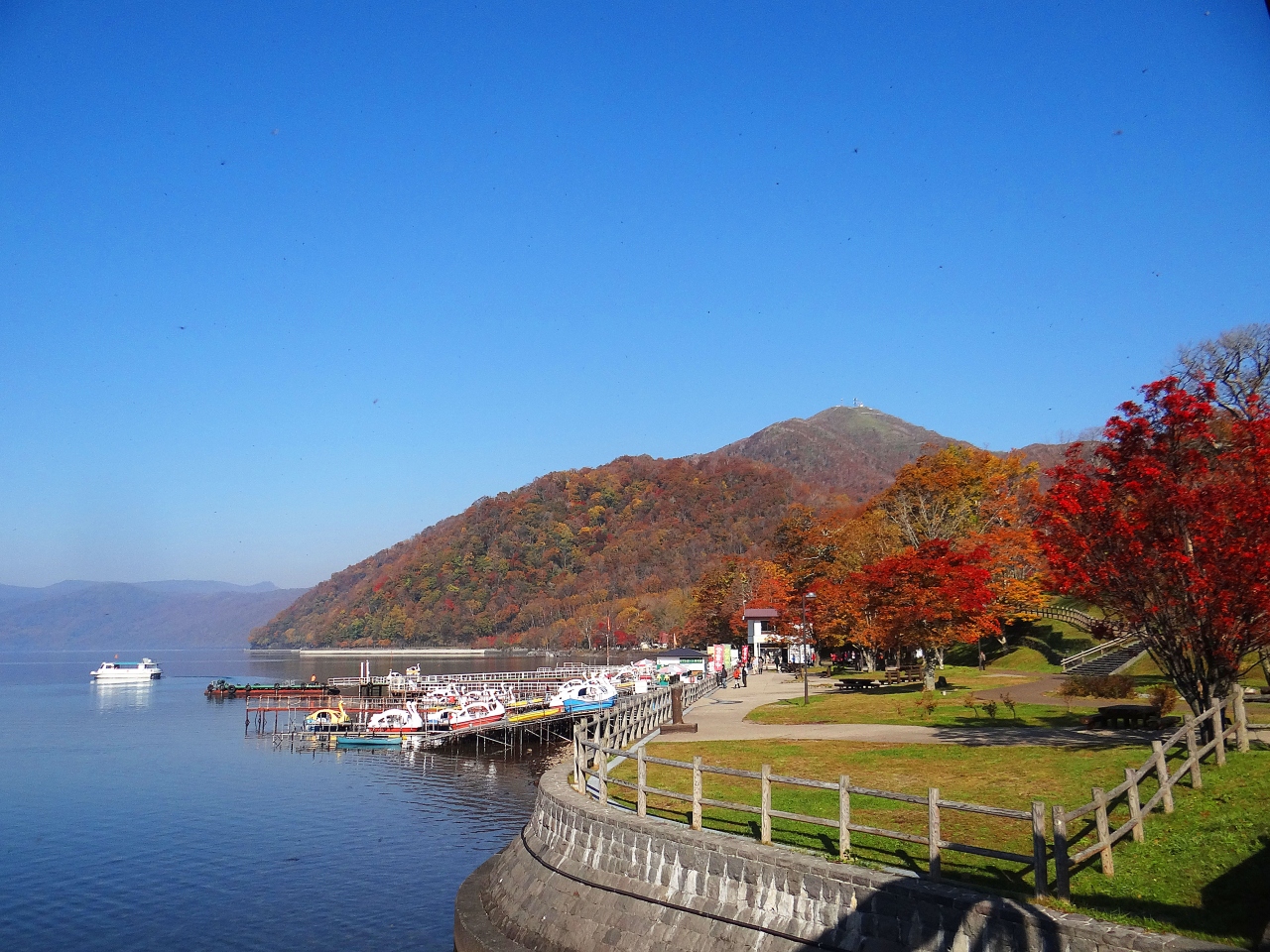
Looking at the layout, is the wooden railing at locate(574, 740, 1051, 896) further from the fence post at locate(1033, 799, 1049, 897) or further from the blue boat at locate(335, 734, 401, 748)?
the blue boat at locate(335, 734, 401, 748)

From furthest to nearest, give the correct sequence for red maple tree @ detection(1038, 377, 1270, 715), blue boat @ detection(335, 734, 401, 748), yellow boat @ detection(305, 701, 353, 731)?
yellow boat @ detection(305, 701, 353, 731) < blue boat @ detection(335, 734, 401, 748) < red maple tree @ detection(1038, 377, 1270, 715)

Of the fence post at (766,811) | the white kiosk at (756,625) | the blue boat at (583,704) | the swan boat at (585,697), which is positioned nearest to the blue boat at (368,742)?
the swan boat at (585,697)

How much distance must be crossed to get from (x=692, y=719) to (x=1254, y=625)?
2058cm

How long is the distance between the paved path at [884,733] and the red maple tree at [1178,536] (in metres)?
2.32

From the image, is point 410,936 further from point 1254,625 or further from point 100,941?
point 1254,625

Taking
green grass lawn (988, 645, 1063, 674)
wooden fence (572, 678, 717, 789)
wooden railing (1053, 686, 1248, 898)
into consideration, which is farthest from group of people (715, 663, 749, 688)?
wooden railing (1053, 686, 1248, 898)

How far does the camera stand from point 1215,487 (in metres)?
19.0

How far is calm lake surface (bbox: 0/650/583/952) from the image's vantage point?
75.2 feet

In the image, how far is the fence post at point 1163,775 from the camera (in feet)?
43.4

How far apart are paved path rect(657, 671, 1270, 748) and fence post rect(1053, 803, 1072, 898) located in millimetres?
10818

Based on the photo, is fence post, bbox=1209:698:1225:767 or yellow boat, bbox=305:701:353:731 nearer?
fence post, bbox=1209:698:1225:767

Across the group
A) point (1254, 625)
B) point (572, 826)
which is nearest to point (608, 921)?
point (572, 826)

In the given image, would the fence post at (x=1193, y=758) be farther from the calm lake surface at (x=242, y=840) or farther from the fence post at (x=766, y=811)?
the calm lake surface at (x=242, y=840)

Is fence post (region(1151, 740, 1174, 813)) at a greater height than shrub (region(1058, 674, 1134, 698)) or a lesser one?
greater
